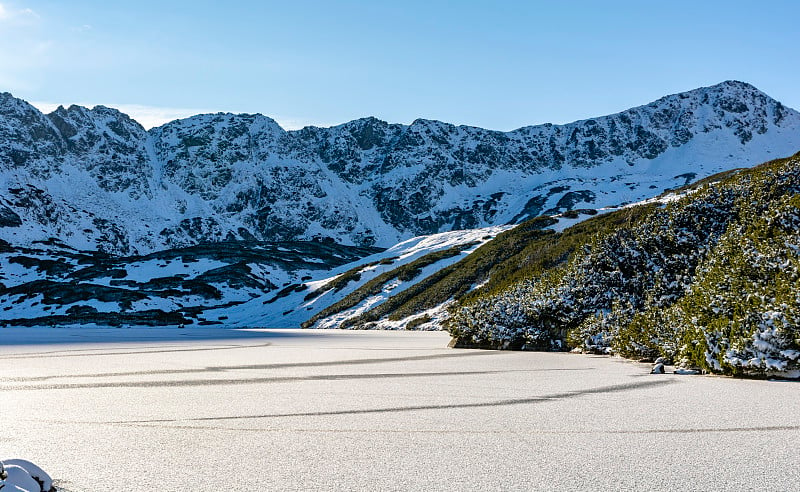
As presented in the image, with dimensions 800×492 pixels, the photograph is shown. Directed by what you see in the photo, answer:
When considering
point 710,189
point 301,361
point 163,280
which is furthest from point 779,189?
point 163,280

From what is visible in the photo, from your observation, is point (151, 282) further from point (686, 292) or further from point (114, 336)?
point (686, 292)

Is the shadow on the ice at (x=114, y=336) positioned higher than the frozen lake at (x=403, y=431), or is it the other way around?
the frozen lake at (x=403, y=431)

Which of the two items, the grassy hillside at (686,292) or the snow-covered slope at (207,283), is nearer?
the grassy hillside at (686,292)

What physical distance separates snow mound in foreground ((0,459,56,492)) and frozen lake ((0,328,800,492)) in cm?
45

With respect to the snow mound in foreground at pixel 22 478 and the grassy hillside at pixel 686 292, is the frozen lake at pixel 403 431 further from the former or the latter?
the grassy hillside at pixel 686 292

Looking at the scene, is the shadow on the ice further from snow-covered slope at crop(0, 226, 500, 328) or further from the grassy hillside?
snow-covered slope at crop(0, 226, 500, 328)

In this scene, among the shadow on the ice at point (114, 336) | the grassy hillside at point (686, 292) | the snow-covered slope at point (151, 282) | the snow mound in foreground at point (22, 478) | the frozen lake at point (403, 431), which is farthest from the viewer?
the snow-covered slope at point (151, 282)

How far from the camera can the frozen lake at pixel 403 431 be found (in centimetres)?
484

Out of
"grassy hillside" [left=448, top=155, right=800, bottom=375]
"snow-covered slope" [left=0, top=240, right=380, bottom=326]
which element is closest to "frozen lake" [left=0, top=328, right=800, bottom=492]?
"grassy hillside" [left=448, top=155, right=800, bottom=375]

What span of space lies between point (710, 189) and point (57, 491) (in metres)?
21.2

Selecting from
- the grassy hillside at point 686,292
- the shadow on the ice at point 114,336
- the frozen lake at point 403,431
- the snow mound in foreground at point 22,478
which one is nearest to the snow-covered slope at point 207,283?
the shadow on the ice at point 114,336

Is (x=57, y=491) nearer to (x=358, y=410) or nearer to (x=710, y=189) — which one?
(x=358, y=410)

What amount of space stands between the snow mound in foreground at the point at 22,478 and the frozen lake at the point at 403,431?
0.45 metres

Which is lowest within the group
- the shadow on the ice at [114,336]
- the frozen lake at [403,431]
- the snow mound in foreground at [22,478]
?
the shadow on the ice at [114,336]
